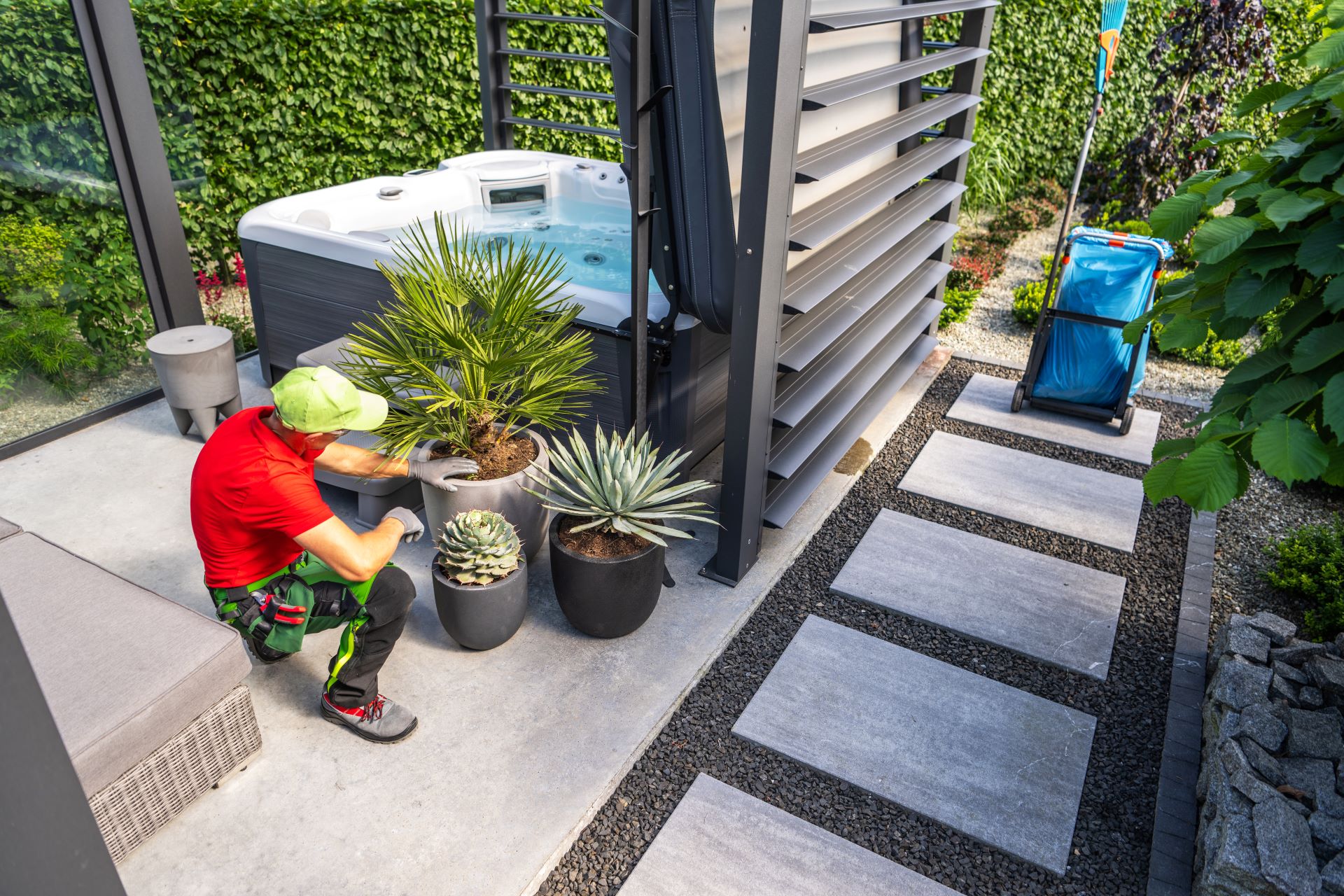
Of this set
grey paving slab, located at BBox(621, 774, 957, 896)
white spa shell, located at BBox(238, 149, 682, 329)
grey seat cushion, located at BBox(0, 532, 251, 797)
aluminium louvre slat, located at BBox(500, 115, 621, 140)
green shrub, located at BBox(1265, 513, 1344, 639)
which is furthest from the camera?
aluminium louvre slat, located at BBox(500, 115, 621, 140)

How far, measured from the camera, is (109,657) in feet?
7.10

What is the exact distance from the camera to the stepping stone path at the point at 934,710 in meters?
2.26

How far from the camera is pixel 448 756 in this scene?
2.50 metres

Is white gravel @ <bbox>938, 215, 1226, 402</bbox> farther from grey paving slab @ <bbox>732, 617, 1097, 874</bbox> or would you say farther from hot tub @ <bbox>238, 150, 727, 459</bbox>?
grey paving slab @ <bbox>732, 617, 1097, 874</bbox>

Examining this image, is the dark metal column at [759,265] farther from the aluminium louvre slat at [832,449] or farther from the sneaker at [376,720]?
the sneaker at [376,720]

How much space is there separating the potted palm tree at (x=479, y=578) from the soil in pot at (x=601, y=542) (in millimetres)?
165

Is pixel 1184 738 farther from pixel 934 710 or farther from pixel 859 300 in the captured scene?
pixel 859 300

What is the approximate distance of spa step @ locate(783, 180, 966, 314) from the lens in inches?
121

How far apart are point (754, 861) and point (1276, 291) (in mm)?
1743

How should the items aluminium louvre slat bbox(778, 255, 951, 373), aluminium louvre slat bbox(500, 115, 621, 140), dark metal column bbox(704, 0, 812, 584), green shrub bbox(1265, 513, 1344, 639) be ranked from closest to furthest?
1. dark metal column bbox(704, 0, 812, 584)
2. green shrub bbox(1265, 513, 1344, 639)
3. aluminium louvre slat bbox(778, 255, 951, 373)
4. aluminium louvre slat bbox(500, 115, 621, 140)

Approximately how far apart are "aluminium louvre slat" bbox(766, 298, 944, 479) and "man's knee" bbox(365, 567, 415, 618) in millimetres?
1378

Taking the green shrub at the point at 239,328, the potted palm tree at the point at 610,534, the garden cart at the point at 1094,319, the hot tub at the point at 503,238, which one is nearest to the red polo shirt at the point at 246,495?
the potted palm tree at the point at 610,534

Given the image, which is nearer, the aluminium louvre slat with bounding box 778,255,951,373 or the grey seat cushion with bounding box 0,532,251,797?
the grey seat cushion with bounding box 0,532,251,797

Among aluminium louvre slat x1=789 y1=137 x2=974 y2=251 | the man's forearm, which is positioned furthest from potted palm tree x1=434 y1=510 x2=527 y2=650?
aluminium louvre slat x1=789 y1=137 x2=974 y2=251
